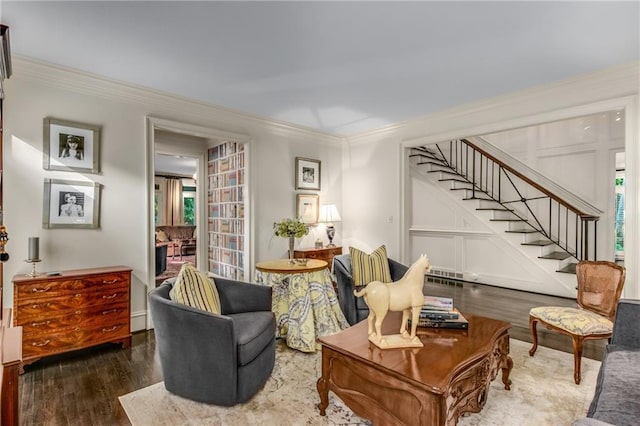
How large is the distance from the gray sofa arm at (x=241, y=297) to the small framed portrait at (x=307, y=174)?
8.80 feet

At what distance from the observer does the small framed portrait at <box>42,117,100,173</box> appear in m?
3.15

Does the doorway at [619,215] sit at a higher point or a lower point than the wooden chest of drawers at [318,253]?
higher

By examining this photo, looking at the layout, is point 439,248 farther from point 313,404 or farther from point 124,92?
point 124,92

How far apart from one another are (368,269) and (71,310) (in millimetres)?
2821

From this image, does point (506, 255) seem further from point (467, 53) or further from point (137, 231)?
point (137, 231)

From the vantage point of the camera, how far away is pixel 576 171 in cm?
542

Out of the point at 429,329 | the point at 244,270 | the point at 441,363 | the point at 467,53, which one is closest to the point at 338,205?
the point at 244,270

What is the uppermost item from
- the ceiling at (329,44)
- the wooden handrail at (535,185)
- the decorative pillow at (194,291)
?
the ceiling at (329,44)

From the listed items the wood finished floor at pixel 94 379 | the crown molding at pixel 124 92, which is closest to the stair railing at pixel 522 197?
the wood finished floor at pixel 94 379

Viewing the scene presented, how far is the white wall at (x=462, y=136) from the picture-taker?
320 centimetres

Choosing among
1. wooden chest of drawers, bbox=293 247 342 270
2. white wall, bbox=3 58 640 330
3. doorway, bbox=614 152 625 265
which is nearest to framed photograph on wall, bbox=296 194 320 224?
white wall, bbox=3 58 640 330

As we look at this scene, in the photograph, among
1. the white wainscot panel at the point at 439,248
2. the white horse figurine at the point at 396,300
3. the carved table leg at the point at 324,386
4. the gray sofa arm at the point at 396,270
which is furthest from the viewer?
the white wainscot panel at the point at 439,248

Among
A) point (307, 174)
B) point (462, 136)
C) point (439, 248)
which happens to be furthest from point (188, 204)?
point (462, 136)

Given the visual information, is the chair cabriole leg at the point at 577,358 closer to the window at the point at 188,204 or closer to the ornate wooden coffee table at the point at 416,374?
the ornate wooden coffee table at the point at 416,374
